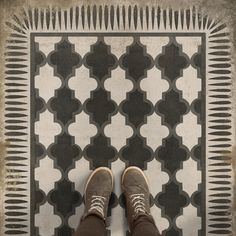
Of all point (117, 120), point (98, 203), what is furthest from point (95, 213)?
point (117, 120)

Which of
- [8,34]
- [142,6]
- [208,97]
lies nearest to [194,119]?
[208,97]

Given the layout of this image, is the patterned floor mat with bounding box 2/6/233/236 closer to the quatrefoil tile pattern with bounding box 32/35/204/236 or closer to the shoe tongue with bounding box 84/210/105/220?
the quatrefoil tile pattern with bounding box 32/35/204/236

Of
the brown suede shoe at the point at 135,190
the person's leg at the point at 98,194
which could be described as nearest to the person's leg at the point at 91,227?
the person's leg at the point at 98,194

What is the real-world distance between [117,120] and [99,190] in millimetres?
228

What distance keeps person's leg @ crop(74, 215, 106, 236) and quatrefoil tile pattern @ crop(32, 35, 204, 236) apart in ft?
0.40

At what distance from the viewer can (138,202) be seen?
4.11 feet

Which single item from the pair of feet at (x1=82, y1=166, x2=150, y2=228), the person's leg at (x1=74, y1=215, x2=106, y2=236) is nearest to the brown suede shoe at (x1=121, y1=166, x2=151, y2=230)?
the pair of feet at (x1=82, y1=166, x2=150, y2=228)

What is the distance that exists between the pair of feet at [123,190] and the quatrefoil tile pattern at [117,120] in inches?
1.2

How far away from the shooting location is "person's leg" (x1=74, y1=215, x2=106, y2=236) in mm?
1109

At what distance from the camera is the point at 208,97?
1.28 m

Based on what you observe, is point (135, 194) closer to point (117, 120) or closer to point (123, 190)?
point (123, 190)

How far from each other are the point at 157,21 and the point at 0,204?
0.77 metres

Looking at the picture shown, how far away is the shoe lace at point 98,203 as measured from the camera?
1.23m

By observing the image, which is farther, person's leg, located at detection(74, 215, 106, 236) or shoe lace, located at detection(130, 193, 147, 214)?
shoe lace, located at detection(130, 193, 147, 214)
